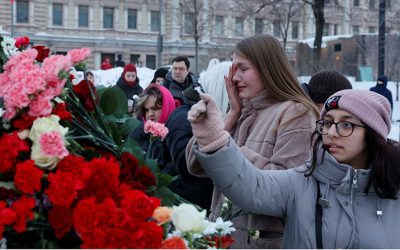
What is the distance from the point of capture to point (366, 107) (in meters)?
2.50

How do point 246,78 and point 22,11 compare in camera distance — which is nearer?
point 246,78

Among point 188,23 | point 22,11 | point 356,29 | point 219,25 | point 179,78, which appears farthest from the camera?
point 356,29

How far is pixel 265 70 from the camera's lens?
3.05m

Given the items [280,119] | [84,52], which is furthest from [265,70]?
[84,52]

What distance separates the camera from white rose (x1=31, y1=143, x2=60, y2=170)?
6.06 feet

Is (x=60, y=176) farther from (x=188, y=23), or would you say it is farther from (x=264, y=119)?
(x=188, y=23)

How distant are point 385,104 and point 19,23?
37760mm

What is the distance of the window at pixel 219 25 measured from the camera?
42719 millimetres

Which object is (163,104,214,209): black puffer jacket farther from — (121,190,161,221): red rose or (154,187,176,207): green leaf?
(121,190,161,221): red rose

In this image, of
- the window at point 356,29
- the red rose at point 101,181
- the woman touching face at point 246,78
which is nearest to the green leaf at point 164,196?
the red rose at point 101,181

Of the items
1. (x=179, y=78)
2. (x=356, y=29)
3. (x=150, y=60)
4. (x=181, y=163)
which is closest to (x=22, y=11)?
(x=150, y=60)

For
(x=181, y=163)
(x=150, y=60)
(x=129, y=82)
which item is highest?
(x=150, y=60)

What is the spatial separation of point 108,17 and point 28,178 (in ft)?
135

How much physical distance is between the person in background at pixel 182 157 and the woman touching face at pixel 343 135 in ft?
4.20
